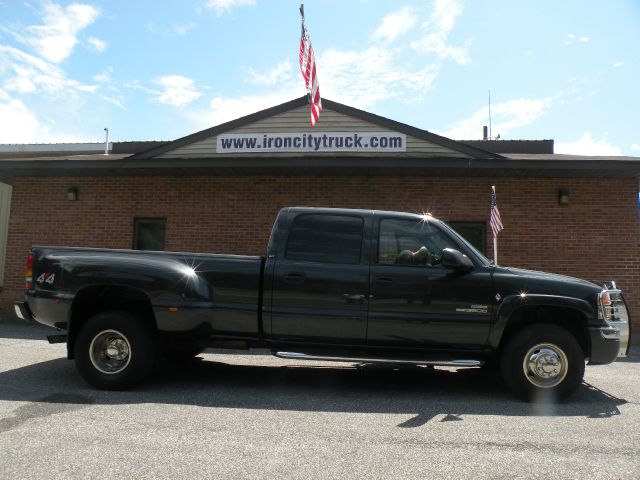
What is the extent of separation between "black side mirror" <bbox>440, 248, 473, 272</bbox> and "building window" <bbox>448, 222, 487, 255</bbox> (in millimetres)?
5293

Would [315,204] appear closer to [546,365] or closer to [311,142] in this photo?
[311,142]

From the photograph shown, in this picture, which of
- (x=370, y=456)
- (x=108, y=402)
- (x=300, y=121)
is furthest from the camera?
(x=300, y=121)

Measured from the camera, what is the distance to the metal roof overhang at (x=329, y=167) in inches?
363

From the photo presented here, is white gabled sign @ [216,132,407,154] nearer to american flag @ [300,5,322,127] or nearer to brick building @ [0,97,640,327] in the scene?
brick building @ [0,97,640,327]

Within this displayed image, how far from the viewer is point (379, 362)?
4746 mm

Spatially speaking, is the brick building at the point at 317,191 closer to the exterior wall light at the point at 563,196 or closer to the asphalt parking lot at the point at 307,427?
the exterior wall light at the point at 563,196

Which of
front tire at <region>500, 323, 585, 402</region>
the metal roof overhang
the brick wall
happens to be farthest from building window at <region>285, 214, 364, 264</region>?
the brick wall

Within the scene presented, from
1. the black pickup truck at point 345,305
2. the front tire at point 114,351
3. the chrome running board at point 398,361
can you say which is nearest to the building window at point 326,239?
the black pickup truck at point 345,305

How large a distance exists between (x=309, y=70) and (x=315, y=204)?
8.92 ft

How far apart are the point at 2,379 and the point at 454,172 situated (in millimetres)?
8154

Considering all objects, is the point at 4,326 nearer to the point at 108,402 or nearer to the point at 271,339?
the point at 108,402

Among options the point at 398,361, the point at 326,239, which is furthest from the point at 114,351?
the point at 398,361

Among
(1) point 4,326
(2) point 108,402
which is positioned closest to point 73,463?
(2) point 108,402

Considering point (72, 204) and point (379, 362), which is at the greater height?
point (72, 204)
